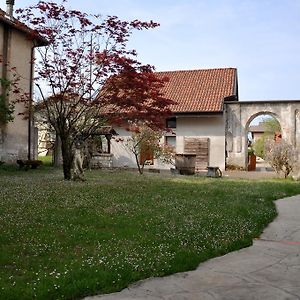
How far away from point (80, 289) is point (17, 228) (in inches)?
108

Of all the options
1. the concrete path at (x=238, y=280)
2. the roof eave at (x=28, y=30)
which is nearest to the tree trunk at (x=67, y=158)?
the roof eave at (x=28, y=30)

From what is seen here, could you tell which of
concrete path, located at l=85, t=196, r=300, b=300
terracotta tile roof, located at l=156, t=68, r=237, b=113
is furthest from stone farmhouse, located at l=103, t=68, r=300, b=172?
concrete path, located at l=85, t=196, r=300, b=300

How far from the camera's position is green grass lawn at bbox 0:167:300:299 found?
436 centimetres

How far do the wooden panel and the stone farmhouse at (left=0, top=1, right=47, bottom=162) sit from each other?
10.4 m

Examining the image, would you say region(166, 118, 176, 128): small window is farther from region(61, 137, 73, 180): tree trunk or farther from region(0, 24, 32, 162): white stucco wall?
region(61, 137, 73, 180): tree trunk

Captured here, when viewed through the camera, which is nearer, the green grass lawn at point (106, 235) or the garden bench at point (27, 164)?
the green grass lawn at point (106, 235)

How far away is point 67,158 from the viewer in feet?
49.7

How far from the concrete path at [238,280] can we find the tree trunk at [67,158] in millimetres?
Answer: 9743

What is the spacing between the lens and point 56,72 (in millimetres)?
15125

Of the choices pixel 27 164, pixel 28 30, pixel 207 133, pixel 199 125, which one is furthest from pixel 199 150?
pixel 28 30

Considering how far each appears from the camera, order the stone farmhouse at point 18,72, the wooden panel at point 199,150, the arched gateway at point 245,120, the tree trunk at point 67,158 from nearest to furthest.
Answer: the tree trunk at point 67,158 < the stone farmhouse at point 18,72 < the arched gateway at point 245,120 < the wooden panel at point 199,150

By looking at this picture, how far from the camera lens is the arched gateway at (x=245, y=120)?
27688 millimetres

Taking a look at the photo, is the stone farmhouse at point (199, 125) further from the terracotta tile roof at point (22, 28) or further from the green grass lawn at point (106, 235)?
the green grass lawn at point (106, 235)

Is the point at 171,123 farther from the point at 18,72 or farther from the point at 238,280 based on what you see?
the point at 238,280
